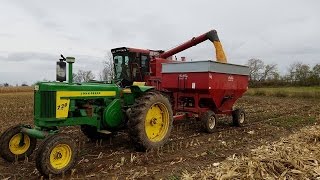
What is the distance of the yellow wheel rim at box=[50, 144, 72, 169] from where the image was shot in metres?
5.60

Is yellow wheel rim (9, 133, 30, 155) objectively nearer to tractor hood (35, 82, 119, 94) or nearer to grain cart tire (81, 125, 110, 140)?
tractor hood (35, 82, 119, 94)

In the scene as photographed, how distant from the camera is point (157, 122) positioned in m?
7.90

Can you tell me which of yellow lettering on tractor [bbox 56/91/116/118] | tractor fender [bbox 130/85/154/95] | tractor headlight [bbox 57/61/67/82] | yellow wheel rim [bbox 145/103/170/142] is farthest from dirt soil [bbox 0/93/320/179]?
tractor headlight [bbox 57/61/67/82]

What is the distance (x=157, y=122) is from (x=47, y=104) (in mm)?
2723

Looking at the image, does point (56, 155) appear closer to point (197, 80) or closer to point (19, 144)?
point (19, 144)

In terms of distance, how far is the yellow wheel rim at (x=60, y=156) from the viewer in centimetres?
560

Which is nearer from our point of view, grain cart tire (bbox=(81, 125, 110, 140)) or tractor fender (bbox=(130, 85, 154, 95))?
tractor fender (bbox=(130, 85, 154, 95))

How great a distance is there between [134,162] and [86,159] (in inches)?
41.0

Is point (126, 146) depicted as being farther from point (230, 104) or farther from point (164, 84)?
point (230, 104)

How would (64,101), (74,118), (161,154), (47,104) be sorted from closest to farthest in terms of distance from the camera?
(47,104), (64,101), (74,118), (161,154)

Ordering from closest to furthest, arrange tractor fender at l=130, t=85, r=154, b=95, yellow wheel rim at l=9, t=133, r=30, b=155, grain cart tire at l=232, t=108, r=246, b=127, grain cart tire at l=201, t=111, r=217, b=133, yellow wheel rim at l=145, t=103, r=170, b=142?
yellow wheel rim at l=9, t=133, r=30, b=155, yellow wheel rim at l=145, t=103, r=170, b=142, tractor fender at l=130, t=85, r=154, b=95, grain cart tire at l=201, t=111, r=217, b=133, grain cart tire at l=232, t=108, r=246, b=127

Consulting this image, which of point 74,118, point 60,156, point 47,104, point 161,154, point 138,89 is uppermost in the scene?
point 138,89

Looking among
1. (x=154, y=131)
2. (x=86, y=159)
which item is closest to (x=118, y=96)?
(x=154, y=131)

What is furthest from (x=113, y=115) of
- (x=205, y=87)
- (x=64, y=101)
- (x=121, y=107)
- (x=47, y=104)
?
(x=205, y=87)
